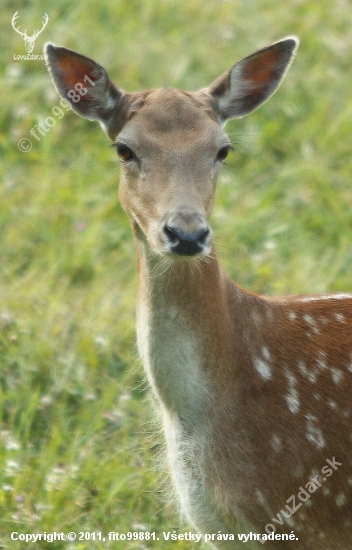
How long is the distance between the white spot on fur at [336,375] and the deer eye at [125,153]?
1476 millimetres

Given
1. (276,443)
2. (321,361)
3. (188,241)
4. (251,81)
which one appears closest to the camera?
(188,241)

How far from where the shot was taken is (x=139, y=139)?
4.81 m

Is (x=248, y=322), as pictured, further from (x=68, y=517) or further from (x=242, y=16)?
(x=242, y=16)

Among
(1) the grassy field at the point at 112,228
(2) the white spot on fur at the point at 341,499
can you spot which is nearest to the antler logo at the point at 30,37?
(1) the grassy field at the point at 112,228

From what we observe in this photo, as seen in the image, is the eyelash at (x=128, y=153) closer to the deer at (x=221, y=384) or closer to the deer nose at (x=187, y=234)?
the deer at (x=221, y=384)

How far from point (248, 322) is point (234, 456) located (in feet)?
2.31

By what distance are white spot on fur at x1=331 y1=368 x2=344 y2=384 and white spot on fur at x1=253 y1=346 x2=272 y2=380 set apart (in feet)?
1.08

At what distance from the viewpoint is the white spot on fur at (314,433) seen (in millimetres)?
4809

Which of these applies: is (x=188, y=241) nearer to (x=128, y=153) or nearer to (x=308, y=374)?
(x=128, y=153)

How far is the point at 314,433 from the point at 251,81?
6.49ft

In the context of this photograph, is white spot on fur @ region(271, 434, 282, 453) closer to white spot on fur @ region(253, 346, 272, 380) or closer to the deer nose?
white spot on fur @ region(253, 346, 272, 380)

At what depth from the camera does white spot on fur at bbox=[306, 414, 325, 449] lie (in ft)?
15.8

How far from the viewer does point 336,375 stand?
496 cm

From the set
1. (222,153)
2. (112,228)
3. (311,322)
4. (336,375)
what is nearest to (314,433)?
(336,375)
